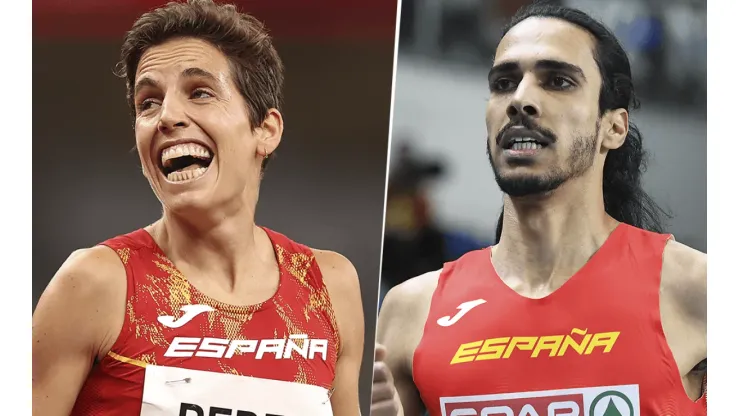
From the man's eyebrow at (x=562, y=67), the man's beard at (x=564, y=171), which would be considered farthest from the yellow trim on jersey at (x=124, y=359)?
the man's eyebrow at (x=562, y=67)

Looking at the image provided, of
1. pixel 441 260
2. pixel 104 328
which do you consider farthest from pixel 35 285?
pixel 441 260

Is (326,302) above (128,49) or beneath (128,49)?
beneath

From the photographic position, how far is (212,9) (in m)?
2.72

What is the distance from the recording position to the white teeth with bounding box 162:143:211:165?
2.58 metres

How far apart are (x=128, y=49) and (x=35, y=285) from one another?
2.57 ft

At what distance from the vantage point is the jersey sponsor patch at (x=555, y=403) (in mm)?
2592

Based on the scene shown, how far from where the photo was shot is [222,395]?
2.52 m

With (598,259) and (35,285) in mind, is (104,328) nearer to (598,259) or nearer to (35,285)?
(35,285)

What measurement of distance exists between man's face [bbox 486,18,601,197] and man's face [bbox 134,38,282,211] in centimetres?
81

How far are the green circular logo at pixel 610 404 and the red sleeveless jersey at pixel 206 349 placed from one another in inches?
31.1

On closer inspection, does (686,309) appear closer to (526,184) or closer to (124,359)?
(526,184)

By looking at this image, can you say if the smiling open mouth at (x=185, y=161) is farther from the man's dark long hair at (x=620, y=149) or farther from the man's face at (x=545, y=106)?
the man's dark long hair at (x=620, y=149)

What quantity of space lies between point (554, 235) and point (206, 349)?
111cm

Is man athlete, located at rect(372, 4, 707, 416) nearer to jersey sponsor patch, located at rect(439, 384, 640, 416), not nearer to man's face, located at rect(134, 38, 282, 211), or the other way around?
jersey sponsor patch, located at rect(439, 384, 640, 416)
